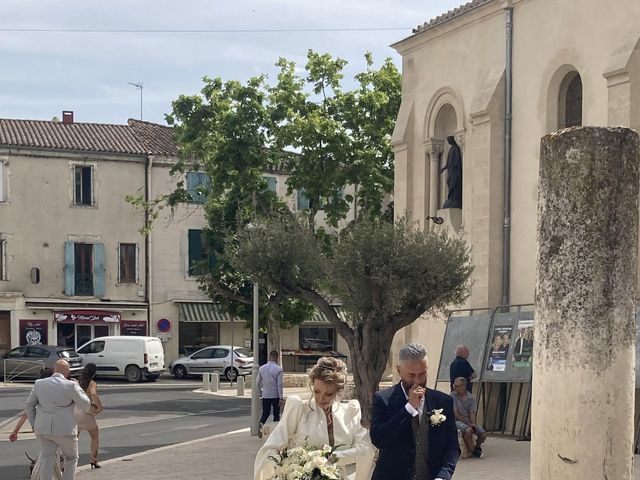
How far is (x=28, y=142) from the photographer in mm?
51500

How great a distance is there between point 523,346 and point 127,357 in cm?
2696

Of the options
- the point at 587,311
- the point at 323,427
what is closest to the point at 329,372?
the point at 323,427

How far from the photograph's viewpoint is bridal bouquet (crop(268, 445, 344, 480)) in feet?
23.4

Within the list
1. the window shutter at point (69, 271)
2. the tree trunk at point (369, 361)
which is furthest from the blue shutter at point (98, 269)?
the tree trunk at point (369, 361)

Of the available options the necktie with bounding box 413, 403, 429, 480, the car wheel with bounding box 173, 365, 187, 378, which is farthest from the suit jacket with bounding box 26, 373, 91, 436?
the car wheel with bounding box 173, 365, 187, 378

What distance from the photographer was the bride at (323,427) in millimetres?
7453

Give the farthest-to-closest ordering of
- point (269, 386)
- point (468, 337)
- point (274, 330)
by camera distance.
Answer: point (274, 330), point (269, 386), point (468, 337)

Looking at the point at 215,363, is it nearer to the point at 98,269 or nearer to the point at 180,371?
the point at 180,371

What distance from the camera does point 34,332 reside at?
51094 mm

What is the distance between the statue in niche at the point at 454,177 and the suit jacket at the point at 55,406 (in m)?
13.3

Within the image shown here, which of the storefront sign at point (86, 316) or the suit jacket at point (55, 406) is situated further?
the storefront sign at point (86, 316)

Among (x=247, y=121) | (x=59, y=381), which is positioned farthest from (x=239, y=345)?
(x=59, y=381)

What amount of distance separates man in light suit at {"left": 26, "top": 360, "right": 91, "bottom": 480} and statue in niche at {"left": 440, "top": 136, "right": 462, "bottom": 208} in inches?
523

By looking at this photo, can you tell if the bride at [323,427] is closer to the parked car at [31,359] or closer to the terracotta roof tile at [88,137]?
the parked car at [31,359]
